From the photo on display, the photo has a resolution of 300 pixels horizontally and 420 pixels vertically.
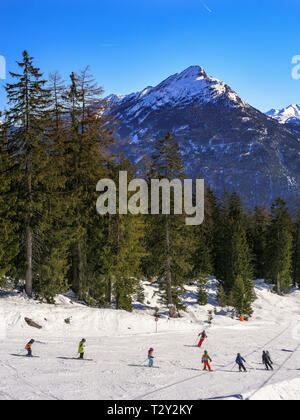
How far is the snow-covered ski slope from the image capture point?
12.6m

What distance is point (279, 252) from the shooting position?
51062 millimetres

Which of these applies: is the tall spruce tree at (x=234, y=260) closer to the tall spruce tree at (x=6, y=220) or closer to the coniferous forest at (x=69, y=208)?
the coniferous forest at (x=69, y=208)

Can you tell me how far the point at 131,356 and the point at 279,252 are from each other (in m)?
38.8

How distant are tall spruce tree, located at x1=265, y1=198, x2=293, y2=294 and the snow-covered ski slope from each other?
19.0 meters

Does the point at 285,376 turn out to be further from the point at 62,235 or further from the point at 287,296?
the point at 287,296

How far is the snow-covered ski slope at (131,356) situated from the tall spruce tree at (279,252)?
62.5 feet

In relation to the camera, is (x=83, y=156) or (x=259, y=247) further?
(x=259, y=247)

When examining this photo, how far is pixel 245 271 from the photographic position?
42.3 m

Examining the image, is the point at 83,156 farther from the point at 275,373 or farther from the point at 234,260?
the point at 234,260

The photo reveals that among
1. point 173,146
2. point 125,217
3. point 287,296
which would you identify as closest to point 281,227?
point 287,296

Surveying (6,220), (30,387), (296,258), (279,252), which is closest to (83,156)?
(6,220)

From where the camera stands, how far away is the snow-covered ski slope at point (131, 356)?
41.4 feet

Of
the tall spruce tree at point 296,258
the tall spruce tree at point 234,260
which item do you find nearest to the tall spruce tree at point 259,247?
the tall spruce tree at point 296,258

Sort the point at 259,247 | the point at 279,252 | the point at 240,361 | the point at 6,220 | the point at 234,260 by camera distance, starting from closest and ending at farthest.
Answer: the point at 240,361, the point at 6,220, the point at 234,260, the point at 279,252, the point at 259,247
